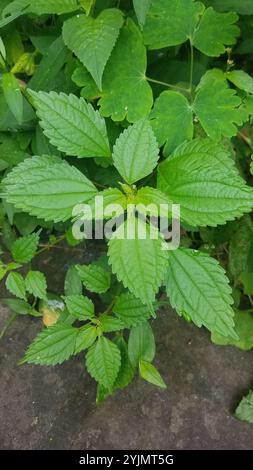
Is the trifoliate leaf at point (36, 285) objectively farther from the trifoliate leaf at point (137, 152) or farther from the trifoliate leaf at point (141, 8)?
the trifoliate leaf at point (141, 8)

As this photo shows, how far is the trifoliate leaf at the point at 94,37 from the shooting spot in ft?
3.77

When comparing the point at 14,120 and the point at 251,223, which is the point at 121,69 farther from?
the point at 251,223

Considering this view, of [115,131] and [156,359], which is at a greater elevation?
[115,131]

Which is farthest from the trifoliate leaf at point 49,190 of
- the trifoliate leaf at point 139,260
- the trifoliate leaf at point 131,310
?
the trifoliate leaf at point 131,310

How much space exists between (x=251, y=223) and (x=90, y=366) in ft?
2.31

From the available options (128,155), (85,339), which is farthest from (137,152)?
(85,339)

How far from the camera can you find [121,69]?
1310 millimetres

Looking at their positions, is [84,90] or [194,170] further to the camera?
[84,90]

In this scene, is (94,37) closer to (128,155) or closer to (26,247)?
(128,155)

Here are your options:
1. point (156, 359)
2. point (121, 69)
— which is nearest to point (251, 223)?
point (156, 359)

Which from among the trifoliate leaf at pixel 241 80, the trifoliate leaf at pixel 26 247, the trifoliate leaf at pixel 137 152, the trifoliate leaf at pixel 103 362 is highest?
the trifoliate leaf at pixel 137 152

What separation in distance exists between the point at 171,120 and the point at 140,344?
0.63m

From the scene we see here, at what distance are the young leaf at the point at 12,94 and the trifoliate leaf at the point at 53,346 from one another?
0.58 m

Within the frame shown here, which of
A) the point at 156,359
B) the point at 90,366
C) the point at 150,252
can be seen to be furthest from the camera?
the point at 156,359
